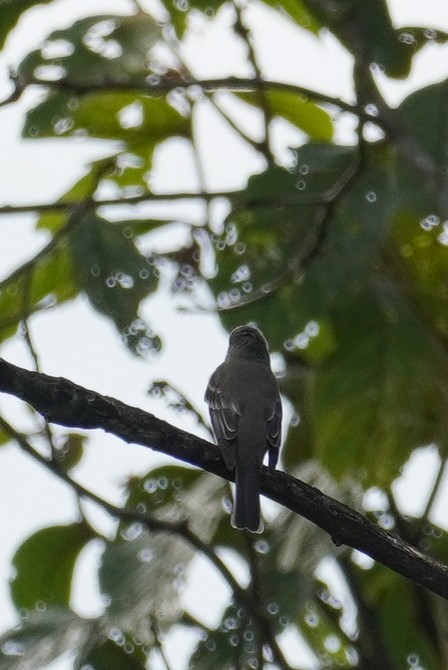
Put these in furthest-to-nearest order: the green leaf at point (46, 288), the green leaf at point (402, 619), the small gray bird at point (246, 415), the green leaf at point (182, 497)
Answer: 1. the green leaf at point (46, 288)
2. the green leaf at point (402, 619)
3. the green leaf at point (182, 497)
4. the small gray bird at point (246, 415)

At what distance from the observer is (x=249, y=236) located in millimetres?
5578

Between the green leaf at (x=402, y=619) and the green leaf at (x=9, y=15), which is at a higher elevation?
the green leaf at (x=9, y=15)

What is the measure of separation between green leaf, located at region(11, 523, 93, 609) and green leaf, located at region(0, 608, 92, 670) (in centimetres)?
54

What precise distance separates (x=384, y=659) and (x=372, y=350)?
120 centimetres

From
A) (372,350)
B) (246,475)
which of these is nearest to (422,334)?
(372,350)

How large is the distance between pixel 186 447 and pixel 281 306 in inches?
61.4

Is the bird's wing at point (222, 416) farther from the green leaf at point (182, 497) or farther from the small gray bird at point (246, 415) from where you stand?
the green leaf at point (182, 497)

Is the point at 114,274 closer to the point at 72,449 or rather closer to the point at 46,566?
the point at 72,449

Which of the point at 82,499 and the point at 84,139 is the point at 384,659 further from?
the point at 84,139

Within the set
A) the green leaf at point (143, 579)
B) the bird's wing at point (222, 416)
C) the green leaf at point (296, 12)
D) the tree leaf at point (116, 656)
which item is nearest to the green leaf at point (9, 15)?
the green leaf at point (296, 12)

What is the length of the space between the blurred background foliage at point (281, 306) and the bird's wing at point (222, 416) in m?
0.23

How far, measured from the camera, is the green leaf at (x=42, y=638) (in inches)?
194

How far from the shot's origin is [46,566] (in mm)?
5848

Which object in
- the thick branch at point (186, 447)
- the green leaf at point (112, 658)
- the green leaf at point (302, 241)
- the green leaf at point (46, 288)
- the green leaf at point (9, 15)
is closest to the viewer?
the thick branch at point (186, 447)
